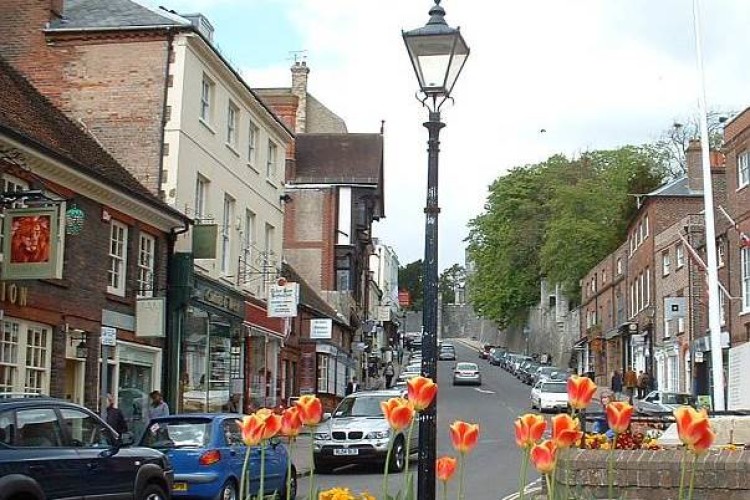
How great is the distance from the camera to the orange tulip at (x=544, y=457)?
4.36m

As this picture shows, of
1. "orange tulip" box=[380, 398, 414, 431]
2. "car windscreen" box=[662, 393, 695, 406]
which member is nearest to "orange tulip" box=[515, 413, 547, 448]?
"orange tulip" box=[380, 398, 414, 431]

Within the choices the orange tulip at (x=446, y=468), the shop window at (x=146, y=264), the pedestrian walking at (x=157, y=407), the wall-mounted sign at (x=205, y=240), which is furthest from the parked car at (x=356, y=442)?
the orange tulip at (x=446, y=468)

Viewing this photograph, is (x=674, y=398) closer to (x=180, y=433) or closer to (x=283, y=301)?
(x=283, y=301)

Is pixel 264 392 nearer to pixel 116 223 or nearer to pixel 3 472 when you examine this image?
pixel 116 223

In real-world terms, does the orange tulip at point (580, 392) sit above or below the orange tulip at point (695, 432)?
above

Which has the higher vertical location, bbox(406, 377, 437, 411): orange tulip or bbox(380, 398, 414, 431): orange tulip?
bbox(406, 377, 437, 411): orange tulip

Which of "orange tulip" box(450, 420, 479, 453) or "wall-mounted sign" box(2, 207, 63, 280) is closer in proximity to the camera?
"orange tulip" box(450, 420, 479, 453)

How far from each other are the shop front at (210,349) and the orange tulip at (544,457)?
20.4 metres

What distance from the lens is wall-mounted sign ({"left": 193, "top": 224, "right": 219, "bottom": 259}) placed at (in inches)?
991

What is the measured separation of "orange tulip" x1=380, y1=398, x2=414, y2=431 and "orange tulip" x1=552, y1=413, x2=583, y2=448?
2.04ft

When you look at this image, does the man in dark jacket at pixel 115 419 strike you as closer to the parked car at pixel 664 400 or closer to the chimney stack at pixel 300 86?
the parked car at pixel 664 400

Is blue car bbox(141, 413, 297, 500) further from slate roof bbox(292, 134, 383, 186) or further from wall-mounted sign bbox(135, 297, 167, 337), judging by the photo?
slate roof bbox(292, 134, 383, 186)

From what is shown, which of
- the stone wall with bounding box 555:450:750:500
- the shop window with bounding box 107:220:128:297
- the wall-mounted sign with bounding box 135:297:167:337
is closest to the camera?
the stone wall with bounding box 555:450:750:500

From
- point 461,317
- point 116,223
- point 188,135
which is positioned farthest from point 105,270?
point 461,317
